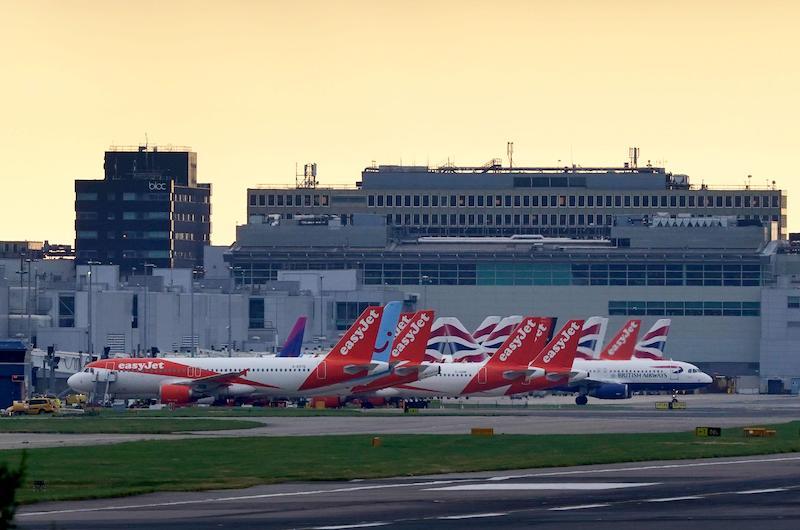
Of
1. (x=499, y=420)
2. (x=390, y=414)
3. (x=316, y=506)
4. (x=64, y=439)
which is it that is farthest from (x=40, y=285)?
(x=316, y=506)

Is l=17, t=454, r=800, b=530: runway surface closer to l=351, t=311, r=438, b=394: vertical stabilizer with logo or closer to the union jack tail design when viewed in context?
l=351, t=311, r=438, b=394: vertical stabilizer with logo

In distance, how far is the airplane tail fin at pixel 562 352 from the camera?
145500mm

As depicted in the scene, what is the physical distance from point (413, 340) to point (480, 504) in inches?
3531

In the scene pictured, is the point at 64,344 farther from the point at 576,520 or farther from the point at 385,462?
the point at 576,520

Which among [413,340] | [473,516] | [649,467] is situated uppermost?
[413,340]

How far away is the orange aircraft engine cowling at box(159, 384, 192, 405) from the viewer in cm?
13075

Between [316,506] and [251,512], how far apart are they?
8.32 ft

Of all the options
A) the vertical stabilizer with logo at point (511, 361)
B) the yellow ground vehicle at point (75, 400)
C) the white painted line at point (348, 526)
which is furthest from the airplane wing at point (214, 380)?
the white painted line at point (348, 526)

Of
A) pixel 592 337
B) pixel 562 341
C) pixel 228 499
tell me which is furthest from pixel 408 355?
pixel 228 499

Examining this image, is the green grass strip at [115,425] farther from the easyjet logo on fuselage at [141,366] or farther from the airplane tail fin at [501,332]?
the airplane tail fin at [501,332]

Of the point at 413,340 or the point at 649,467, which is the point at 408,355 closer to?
the point at 413,340

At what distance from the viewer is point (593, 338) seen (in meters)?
192

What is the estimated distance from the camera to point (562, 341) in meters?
147

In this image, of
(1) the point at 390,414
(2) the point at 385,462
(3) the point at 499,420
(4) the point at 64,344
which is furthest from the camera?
(4) the point at 64,344
